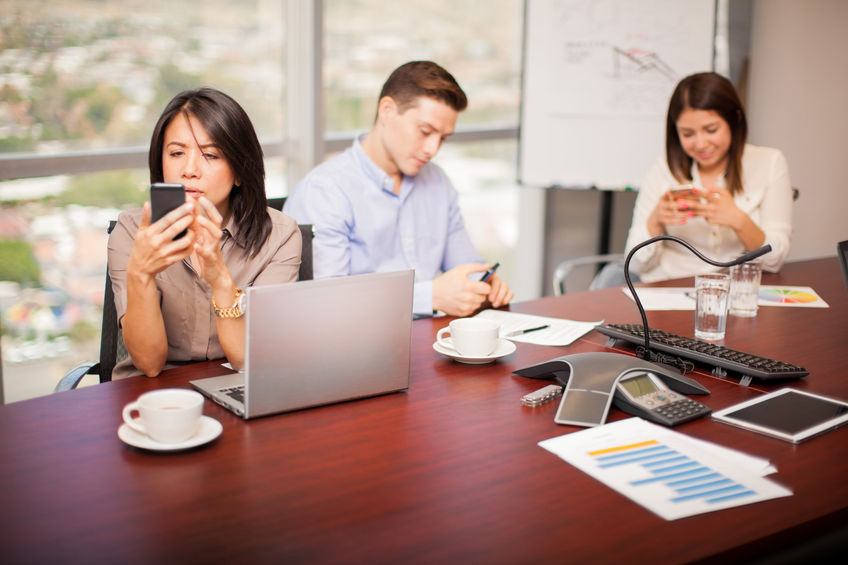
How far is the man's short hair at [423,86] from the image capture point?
243 cm

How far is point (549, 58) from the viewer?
391cm

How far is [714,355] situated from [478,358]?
0.47 metres

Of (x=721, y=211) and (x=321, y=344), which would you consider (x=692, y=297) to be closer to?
(x=721, y=211)

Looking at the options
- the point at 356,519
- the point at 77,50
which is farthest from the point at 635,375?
the point at 77,50

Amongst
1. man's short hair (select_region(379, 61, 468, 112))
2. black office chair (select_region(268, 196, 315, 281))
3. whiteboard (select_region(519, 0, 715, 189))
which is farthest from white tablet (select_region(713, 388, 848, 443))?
whiteboard (select_region(519, 0, 715, 189))

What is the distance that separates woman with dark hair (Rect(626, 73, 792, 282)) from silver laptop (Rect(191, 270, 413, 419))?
159cm

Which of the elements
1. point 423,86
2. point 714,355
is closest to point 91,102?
point 423,86

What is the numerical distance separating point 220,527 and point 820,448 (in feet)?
3.02

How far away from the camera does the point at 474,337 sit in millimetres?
1646

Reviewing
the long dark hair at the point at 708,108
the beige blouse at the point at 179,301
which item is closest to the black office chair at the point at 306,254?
the beige blouse at the point at 179,301

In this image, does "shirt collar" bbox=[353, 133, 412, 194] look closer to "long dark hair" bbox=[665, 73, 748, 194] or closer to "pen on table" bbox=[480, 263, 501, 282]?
"pen on table" bbox=[480, 263, 501, 282]

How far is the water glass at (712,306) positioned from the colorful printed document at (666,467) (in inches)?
25.5

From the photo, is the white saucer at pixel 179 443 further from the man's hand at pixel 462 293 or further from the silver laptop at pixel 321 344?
the man's hand at pixel 462 293

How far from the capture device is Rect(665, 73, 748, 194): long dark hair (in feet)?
9.12
